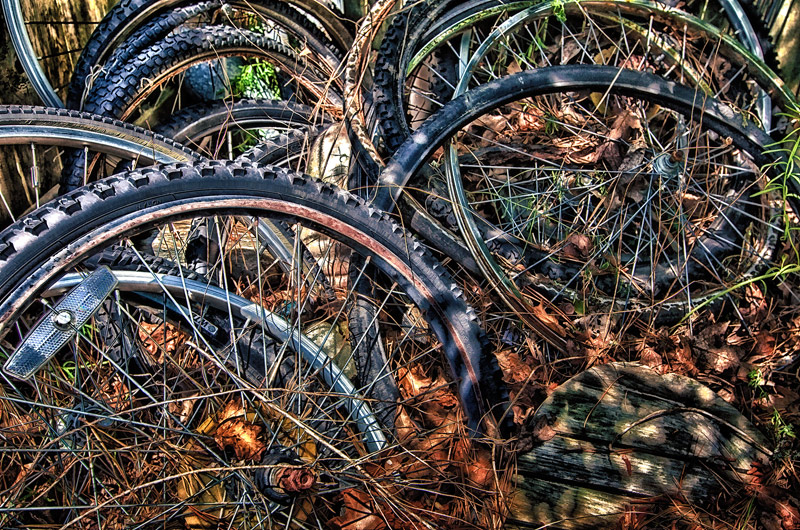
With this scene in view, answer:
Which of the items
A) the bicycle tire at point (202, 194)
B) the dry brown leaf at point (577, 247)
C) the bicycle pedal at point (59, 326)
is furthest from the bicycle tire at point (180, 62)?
the dry brown leaf at point (577, 247)

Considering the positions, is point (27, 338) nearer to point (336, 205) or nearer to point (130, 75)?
point (336, 205)

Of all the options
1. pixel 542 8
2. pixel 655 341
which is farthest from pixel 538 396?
pixel 542 8

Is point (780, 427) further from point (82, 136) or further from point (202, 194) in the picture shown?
point (82, 136)

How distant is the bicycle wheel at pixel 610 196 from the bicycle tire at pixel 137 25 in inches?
43.3

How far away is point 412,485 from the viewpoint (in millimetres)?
1871

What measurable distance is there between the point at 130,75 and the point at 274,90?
1.12m

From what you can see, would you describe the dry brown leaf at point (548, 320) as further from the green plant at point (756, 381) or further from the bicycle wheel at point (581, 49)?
the bicycle wheel at point (581, 49)

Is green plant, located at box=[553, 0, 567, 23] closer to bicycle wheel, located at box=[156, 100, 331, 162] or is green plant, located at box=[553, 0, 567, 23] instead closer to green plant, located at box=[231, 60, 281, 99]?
bicycle wheel, located at box=[156, 100, 331, 162]

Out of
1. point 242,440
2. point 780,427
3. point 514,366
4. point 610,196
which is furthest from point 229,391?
point 780,427

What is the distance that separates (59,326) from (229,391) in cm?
55

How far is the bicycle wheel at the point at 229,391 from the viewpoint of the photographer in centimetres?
171

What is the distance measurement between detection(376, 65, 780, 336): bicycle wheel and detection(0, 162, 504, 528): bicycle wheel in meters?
0.57

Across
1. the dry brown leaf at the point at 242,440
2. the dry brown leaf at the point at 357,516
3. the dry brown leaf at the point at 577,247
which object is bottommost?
the dry brown leaf at the point at 357,516

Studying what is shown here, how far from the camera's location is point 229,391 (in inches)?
63.5
